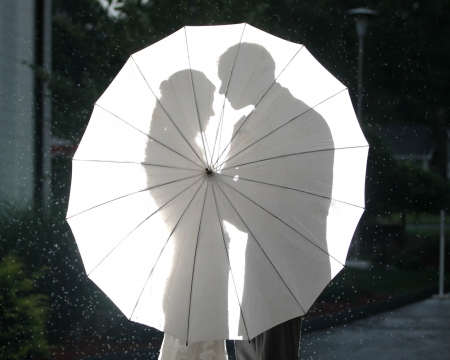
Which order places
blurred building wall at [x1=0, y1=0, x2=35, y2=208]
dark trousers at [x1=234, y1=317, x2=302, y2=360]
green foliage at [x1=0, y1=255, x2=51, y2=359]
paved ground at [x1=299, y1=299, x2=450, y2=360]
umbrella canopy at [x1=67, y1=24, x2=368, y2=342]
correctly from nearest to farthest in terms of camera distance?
umbrella canopy at [x1=67, y1=24, x2=368, y2=342]
dark trousers at [x1=234, y1=317, x2=302, y2=360]
green foliage at [x1=0, y1=255, x2=51, y2=359]
paved ground at [x1=299, y1=299, x2=450, y2=360]
blurred building wall at [x1=0, y1=0, x2=35, y2=208]

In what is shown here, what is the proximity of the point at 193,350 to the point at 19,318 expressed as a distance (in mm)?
2674

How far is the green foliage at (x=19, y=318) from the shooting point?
5293 millimetres

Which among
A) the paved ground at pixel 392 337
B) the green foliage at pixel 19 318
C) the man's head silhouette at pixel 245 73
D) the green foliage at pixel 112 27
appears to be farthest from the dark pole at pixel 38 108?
the man's head silhouette at pixel 245 73

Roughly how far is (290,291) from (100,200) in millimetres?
825

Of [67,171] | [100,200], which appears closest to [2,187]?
[67,171]

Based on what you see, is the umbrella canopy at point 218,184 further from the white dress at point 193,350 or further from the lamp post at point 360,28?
the lamp post at point 360,28

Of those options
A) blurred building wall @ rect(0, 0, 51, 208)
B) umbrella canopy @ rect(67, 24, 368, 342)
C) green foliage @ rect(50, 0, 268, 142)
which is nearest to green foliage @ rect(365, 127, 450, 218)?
green foliage @ rect(50, 0, 268, 142)

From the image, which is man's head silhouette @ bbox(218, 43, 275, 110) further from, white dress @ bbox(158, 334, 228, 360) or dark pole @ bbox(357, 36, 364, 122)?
dark pole @ bbox(357, 36, 364, 122)

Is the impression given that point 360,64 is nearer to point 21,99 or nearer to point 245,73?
point 21,99

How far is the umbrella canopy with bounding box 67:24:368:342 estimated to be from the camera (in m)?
2.75

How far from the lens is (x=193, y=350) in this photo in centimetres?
310

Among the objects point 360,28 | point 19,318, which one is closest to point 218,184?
point 19,318

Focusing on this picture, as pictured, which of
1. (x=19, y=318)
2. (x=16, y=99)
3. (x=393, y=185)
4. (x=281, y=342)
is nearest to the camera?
(x=281, y=342)

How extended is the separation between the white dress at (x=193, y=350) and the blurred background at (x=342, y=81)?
330cm
